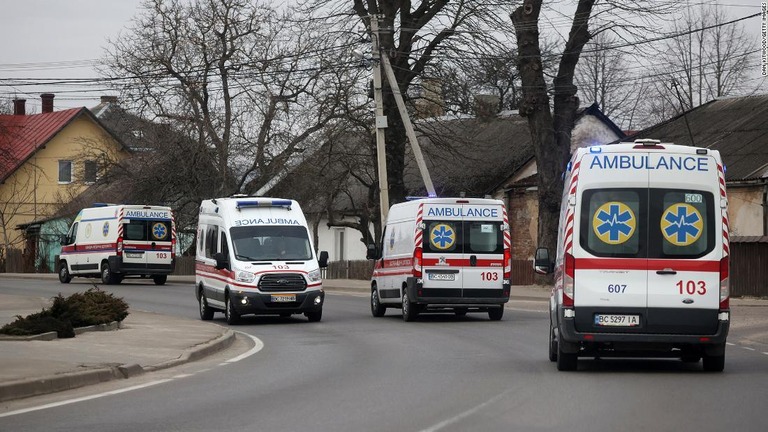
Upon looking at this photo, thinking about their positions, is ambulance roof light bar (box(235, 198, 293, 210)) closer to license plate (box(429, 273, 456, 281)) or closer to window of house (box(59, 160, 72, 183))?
license plate (box(429, 273, 456, 281))

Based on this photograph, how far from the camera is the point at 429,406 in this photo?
12023 millimetres

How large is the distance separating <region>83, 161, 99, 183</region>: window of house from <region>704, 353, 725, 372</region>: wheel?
47507 mm

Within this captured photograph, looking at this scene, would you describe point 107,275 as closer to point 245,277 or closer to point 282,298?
point 245,277

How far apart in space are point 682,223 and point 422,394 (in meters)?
4.17

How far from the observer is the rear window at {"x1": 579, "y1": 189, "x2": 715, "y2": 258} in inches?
598

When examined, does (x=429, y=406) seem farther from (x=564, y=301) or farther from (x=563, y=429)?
(x=564, y=301)

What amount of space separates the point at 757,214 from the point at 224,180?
23160mm

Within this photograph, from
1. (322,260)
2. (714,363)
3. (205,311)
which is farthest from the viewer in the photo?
(205,311)

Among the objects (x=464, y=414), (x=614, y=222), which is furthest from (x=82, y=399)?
(x=614, y=222)

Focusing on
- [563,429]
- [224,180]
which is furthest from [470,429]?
[224,180]

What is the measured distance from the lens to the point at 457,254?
1016 inches

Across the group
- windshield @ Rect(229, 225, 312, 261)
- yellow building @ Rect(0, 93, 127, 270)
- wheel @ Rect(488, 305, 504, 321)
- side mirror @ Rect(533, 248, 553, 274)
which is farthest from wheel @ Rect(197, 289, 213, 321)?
yellow building @ Rect(0, 93, 127, 270)

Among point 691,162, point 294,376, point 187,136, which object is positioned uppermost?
point 187,136

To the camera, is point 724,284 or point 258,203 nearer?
point 724,284
